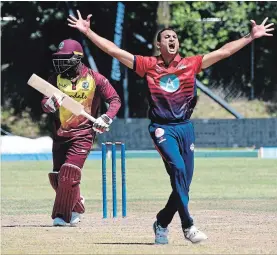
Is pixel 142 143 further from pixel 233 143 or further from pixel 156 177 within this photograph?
pixel 156 177

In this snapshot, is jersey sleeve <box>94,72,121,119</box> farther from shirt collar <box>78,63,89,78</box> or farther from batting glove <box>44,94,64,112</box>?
batting glove <box>44,94,64,112</box>

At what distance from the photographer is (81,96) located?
1309 cm

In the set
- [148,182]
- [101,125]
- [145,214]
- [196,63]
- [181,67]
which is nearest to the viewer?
[181,67]

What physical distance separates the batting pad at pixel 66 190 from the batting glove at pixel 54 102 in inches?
35.9

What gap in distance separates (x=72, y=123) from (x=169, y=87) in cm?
271

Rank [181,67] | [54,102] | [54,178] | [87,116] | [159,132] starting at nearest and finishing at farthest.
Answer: [159,132] → [181,67] → [54,102] → [87,116] → [54,178]

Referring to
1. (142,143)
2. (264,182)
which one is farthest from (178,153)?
(142,143)

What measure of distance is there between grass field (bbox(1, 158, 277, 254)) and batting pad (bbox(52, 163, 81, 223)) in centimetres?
22

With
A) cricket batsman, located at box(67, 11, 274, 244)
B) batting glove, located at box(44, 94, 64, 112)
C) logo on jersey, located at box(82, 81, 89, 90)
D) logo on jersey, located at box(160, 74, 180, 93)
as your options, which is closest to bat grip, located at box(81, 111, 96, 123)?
batting glove, located at box(44, 94, 64, 112)

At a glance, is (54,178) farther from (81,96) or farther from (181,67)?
(181,67)

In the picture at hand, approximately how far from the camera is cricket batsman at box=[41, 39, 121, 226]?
13070 mm

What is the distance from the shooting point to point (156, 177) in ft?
78.2

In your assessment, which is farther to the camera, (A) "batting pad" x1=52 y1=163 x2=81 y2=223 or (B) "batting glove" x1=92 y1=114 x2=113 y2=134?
(A) "batting pad" x1=52 y1=163 x2=81 y2=223

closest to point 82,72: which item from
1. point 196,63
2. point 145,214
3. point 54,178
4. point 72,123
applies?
point 72,123
